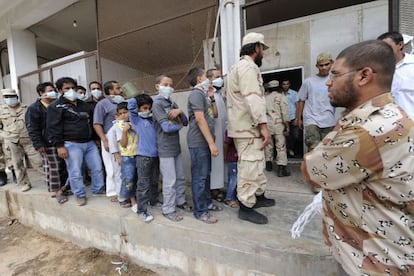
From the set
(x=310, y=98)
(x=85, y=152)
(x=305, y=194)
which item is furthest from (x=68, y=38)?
(x=305, y=194)

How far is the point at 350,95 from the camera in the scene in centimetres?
107

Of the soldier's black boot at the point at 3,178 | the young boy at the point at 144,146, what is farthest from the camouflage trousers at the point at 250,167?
the soldier's black boot at the point at 3,178

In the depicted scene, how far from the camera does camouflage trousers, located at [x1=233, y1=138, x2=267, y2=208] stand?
2.28 metres

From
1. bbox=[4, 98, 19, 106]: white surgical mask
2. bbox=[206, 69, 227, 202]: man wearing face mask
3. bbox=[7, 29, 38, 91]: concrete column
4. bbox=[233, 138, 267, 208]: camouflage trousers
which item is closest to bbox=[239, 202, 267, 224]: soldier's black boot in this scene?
bbox=[233, 138, 267, 208]: camouflage trousers

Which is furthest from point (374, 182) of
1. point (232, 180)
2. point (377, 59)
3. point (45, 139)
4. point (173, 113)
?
point (45, 139)

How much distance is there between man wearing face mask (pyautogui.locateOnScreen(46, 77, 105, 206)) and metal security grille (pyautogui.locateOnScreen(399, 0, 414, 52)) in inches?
140

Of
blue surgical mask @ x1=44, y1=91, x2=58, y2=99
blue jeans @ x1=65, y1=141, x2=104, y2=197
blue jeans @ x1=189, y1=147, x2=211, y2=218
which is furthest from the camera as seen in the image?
blue surgical mask @ x1=44, y1=91, x2=58, y2=99

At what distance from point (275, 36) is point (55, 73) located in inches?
185

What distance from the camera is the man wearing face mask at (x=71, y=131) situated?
3096 millimetres

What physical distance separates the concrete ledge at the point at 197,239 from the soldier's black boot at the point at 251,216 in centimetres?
6

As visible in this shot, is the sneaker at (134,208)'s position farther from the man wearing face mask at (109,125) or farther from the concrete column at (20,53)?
the concrete column at (20,53)

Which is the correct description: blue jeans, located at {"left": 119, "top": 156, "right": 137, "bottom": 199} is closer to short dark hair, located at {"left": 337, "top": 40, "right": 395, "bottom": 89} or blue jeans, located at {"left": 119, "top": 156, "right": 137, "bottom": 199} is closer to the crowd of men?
the crowd of men

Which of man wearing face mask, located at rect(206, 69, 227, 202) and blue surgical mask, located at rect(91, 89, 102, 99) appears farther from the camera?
blue surgical mask, located at rect(91, 89, 102, 99)

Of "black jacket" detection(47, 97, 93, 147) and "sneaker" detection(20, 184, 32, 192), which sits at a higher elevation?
"black jacket" detection(47, 97, 93, 147)
